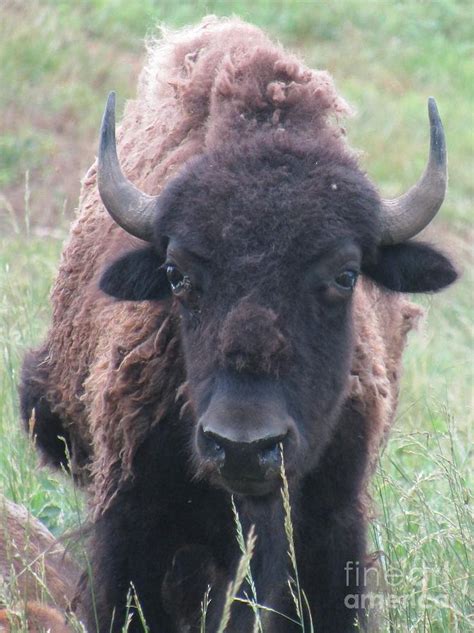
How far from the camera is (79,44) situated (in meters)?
17.2

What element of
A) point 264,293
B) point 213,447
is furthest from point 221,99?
point 213,447

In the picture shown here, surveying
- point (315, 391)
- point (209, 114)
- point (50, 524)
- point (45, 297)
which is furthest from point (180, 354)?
point (45, 297)

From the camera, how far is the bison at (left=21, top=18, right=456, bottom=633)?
4508 millimetres

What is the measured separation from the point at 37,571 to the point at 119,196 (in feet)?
5.08

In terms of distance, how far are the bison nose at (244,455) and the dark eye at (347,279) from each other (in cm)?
74

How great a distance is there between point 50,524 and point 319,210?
283cm

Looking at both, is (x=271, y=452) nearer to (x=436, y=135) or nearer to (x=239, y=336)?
(x=239, y=336)

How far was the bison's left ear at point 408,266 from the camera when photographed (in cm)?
516

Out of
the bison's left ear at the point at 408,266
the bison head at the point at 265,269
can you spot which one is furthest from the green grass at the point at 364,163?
the bison head at the point at 265,269

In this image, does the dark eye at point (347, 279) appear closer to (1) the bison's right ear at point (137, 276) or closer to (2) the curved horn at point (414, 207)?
(2) the curved horn at point (414, 207)

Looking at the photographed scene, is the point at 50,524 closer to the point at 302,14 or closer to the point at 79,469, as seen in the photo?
the point at 79,469

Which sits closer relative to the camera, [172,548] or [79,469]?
[172,548]

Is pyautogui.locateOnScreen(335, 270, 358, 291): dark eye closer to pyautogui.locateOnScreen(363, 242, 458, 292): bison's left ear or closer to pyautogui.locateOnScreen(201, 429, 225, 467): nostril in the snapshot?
pyautogui.locateOnScreen(363, 242, 458, 292): bison's left ear

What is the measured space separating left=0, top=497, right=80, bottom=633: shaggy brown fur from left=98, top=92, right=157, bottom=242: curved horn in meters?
1.20
